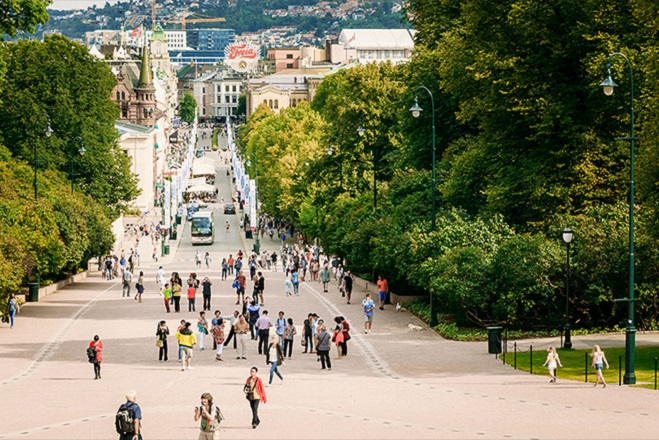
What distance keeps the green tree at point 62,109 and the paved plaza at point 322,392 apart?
36.1 meters

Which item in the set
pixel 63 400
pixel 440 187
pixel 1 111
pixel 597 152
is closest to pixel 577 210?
pixel 597 152

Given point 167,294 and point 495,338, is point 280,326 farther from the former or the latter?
point 167,294

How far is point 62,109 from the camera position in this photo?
89625 mm

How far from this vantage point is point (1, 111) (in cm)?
8700

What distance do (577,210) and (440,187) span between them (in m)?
9.12

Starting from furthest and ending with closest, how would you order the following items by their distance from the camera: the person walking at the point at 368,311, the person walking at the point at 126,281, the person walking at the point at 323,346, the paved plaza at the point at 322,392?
the person walking at the point at 126,281, the person walking at the point at 368,311, the person walking at the point at 323,346, the paved plaza at the point at 322,392

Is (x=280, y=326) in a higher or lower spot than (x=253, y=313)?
lower

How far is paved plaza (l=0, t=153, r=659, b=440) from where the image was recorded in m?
30.8

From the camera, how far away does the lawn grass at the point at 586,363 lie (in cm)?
3659

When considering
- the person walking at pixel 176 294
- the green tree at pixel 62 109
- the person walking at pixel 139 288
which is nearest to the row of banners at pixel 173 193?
the green tree at pixel 62 109

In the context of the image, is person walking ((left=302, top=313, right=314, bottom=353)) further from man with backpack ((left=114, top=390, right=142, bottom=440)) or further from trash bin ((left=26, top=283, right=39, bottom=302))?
trash bin ((left=26, top=283, right=39, bottom=302))

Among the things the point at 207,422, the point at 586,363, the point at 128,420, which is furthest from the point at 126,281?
the point at 207,422

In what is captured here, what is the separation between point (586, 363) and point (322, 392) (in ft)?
22.0

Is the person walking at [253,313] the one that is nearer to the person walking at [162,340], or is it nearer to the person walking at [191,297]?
the person walking at [162,340]
